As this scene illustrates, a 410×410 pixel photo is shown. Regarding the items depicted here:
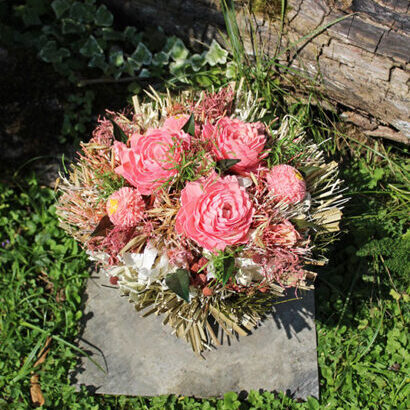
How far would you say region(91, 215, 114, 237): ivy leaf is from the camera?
1517mm

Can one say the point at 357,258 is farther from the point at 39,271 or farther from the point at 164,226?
the point at 39,271

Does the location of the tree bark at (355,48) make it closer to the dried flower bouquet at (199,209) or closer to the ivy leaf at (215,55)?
the ivy leaf at (215,55)

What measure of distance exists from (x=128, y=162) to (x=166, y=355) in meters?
1.10

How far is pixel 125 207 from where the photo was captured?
1.47 metres

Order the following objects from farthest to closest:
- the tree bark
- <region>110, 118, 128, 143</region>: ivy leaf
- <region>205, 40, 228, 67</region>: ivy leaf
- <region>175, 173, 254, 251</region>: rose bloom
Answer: <region>205, 40, 228, 67</region>: ivy leaf < the tree bark < <region>110, 118, 128, 143</region>: ivy leaf < <region>175, 173, 254, 251</region>: rose bloom

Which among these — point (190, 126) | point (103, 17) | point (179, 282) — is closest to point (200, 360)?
point (179, 282)

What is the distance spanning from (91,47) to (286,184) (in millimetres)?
1845

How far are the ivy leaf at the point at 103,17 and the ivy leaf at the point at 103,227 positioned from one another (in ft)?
5.65

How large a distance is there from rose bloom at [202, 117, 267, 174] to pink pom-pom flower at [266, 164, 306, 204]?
8 cm

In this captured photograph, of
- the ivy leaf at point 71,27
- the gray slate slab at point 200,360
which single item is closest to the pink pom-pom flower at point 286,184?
the gray slate slab at point 200,360

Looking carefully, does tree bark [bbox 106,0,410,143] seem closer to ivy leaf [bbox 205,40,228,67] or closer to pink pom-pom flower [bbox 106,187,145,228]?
ivy leaf [bbox 205,40,228,67]

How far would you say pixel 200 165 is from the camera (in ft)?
4.90

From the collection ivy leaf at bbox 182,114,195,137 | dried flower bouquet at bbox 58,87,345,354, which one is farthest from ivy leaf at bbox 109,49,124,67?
ivy leaf at bbox 182,114,195,137

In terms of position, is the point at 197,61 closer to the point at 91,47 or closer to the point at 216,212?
the point at 91,47
